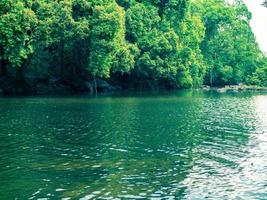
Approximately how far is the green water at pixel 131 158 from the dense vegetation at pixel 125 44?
107ft

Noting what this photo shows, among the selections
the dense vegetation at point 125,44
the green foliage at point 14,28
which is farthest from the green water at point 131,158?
the dense vegetation at point 125,44

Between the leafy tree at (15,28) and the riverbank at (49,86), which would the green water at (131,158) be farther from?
the riverbank at (49,86)

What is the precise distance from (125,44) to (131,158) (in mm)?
63885

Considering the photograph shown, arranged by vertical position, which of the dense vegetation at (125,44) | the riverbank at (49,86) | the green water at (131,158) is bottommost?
the green water at (131,158)

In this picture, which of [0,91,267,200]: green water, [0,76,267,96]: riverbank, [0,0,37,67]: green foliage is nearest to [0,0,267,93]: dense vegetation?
[0,0,37,67]: green foliage

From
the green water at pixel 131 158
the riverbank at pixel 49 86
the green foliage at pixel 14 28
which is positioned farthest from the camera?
the riverbank at pixel 49 86

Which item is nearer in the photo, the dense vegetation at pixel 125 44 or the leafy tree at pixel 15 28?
the leafy tree at pixel 15 28

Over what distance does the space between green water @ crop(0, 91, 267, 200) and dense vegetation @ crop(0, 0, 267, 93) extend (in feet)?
107

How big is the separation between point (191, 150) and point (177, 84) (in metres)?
84.7

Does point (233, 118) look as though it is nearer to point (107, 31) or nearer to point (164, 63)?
point (107, 31)

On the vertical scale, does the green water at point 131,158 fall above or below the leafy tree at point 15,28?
below

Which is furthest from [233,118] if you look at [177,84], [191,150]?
[177,84]

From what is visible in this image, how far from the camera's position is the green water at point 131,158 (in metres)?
16.3

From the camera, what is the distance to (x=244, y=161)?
2120 cm
